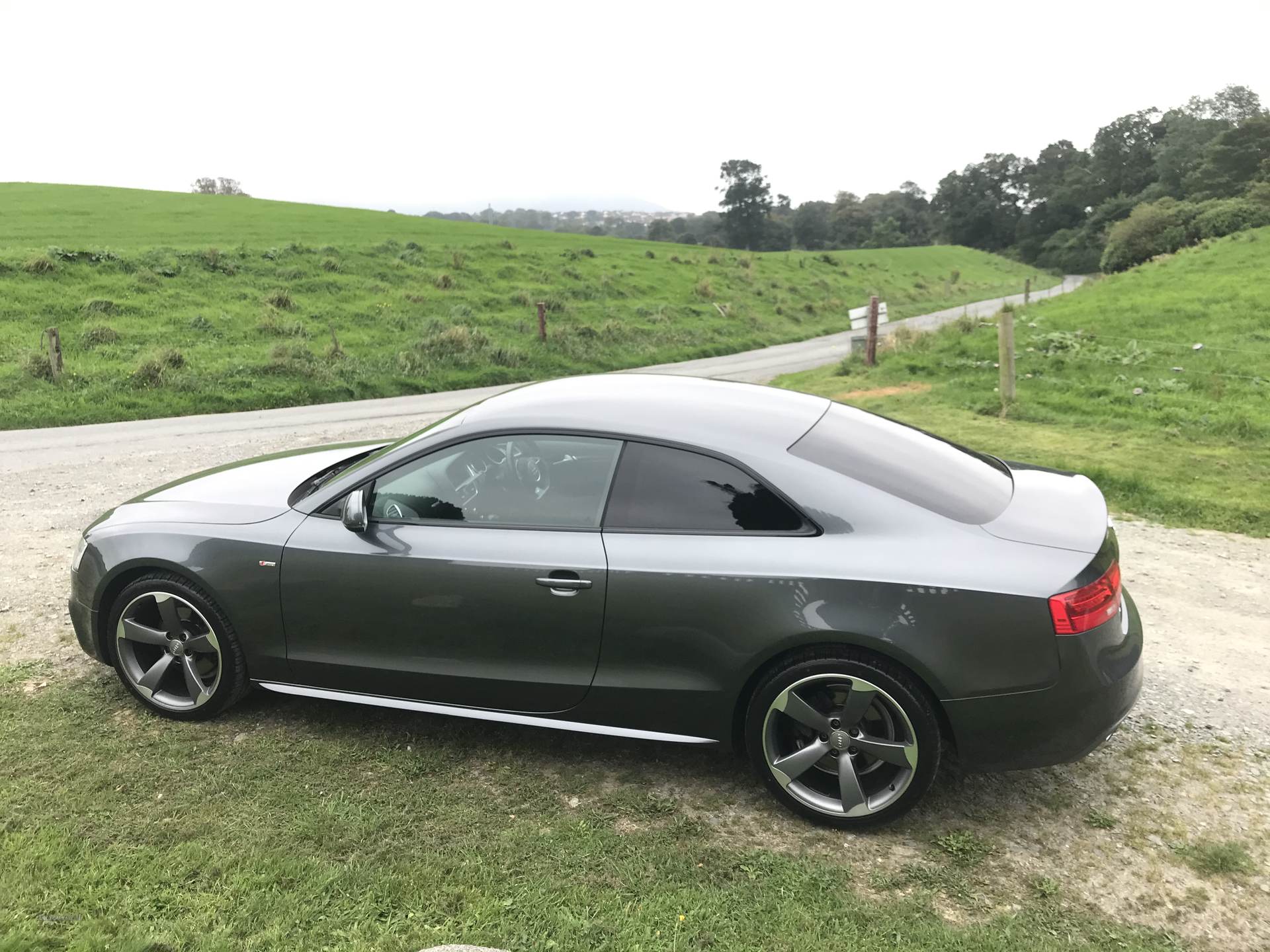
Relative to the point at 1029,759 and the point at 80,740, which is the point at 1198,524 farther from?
the point at 80,740

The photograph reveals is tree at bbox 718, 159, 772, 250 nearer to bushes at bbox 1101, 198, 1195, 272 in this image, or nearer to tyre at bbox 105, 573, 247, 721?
bushes at bbox 1101, 198, 1195, 272

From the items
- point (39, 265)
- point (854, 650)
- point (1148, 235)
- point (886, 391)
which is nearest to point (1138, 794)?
point (854, 650)

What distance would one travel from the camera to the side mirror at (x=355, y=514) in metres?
3.38

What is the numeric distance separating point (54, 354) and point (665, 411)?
14.7 metres

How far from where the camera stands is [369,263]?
2745cm

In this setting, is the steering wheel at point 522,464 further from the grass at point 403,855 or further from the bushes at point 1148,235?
the bushes at point 1148,235

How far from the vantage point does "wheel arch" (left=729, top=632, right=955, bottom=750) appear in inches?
114

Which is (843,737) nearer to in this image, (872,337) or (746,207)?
(872,337)

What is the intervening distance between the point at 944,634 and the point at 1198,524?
5019 mm

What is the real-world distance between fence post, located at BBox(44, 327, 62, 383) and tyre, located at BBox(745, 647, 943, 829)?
50.0ft

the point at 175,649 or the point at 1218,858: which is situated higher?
the point at 175,649

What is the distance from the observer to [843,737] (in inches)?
119

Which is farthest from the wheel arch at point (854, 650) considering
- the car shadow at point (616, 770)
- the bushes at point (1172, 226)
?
the bushes at point (1172, 226)

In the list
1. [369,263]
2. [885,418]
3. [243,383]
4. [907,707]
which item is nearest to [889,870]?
[907,707]
